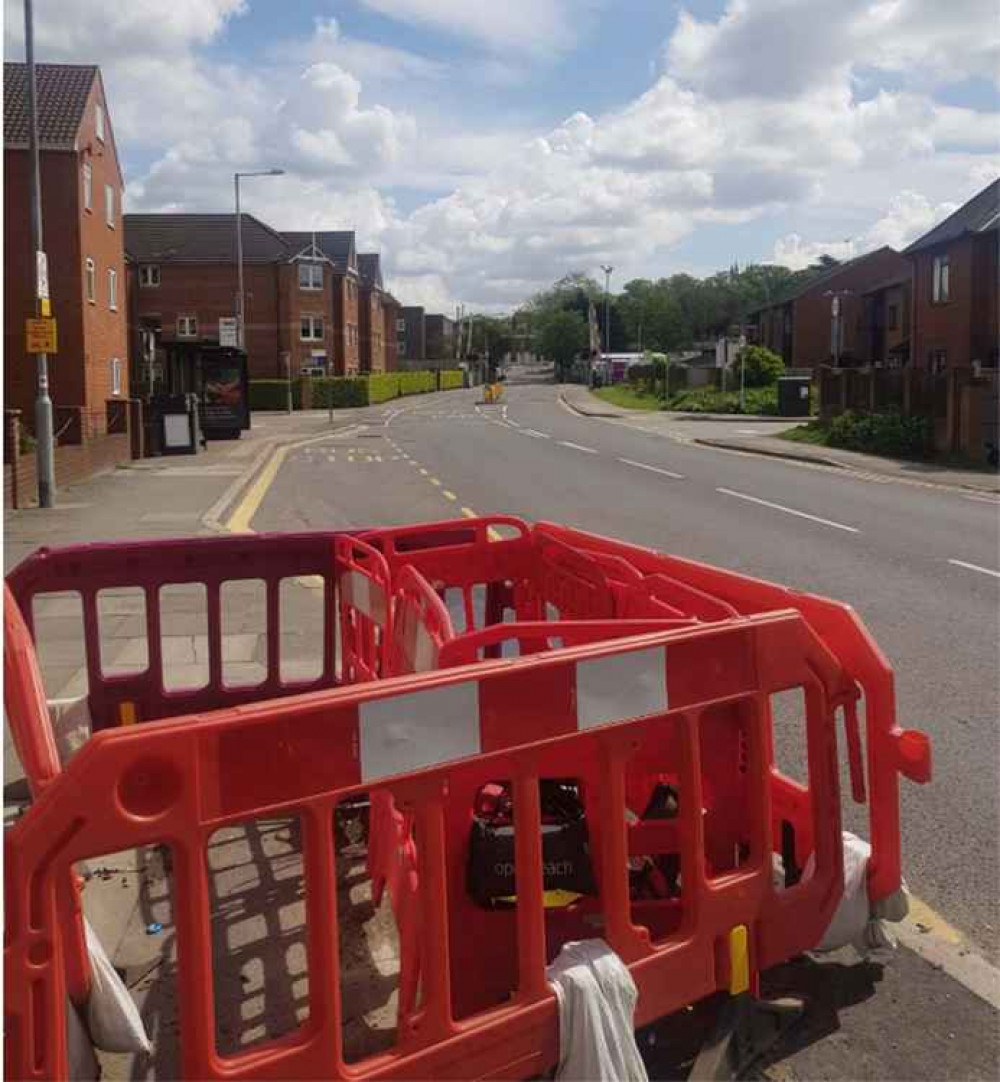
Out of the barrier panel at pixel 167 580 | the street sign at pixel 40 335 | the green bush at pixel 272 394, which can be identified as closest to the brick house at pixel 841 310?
the green bush at pixel 272 394

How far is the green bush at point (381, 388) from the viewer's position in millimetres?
73938

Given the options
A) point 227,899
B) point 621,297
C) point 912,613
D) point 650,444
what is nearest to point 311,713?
point 227,899

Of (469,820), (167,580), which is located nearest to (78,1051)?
(469,820)

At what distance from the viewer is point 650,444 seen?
3450 cm

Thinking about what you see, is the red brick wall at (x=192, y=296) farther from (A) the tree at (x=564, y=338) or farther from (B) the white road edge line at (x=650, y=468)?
(A) the tree at (x=564, y=338)

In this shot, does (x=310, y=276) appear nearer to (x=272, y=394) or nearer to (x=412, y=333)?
(x=272, y=394)

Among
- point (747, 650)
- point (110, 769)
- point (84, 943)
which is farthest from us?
point (747, 650)

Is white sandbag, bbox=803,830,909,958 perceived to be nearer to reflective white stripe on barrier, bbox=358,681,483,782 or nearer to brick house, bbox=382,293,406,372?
reflective white stripe on barrier, bbox=358,681,483,782

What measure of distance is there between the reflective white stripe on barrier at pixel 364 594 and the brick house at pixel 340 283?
72.7 metres

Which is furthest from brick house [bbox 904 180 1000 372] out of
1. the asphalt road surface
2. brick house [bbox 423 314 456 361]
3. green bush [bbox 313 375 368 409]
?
brick house [bbox 423 314 456 361]

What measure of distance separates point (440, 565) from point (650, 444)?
29.7 m

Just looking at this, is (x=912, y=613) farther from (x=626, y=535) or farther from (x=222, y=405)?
(x=222, y=405)

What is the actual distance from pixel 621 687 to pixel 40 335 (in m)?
16.8

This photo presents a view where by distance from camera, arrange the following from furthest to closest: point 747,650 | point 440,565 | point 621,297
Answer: point 621,297
point 440,565
point 747,650
